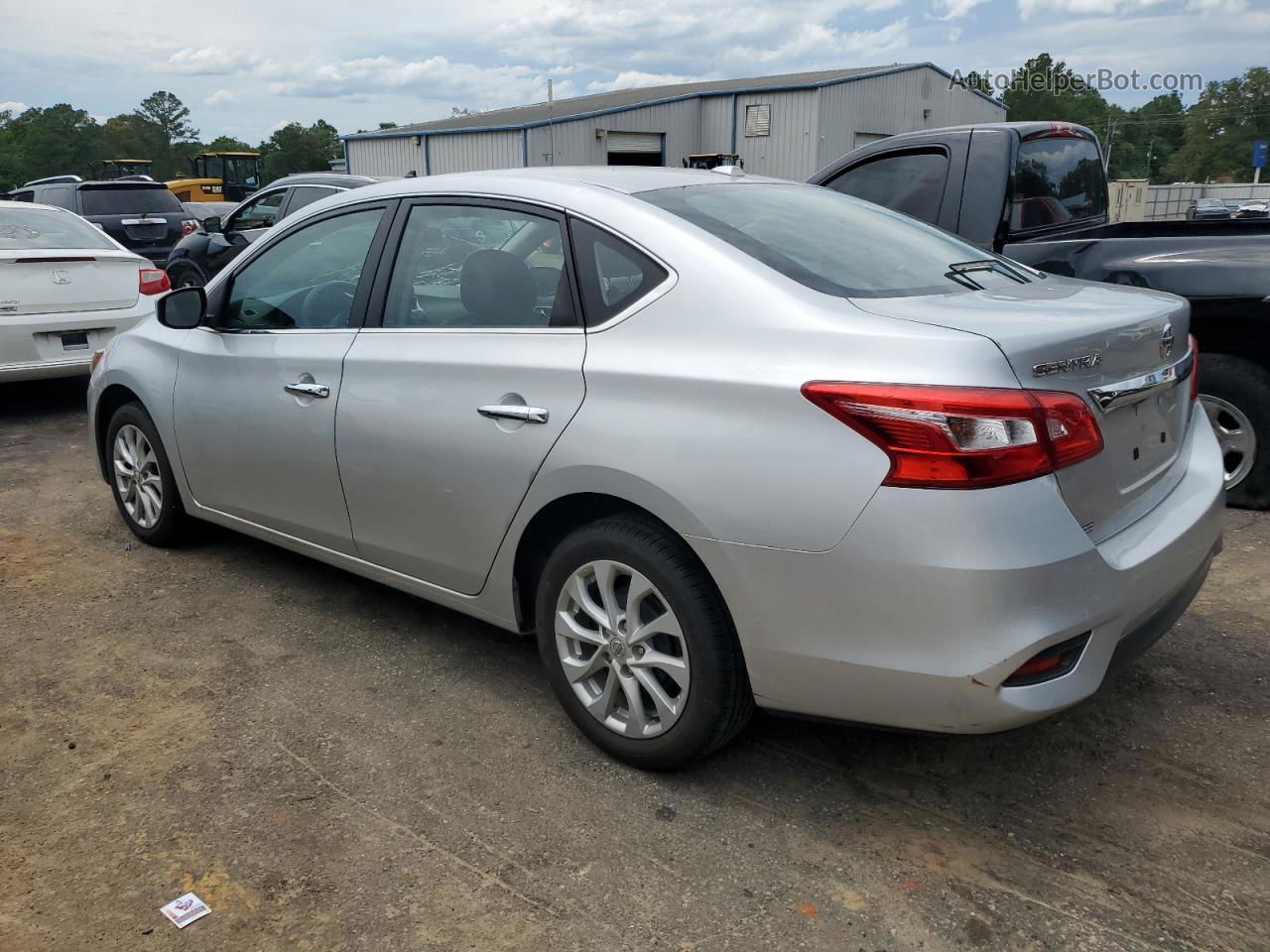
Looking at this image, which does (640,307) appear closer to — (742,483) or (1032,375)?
(742,483)

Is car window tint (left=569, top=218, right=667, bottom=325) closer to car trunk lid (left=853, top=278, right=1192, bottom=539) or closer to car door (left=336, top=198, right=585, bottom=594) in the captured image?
car door (left=336, top=198, right=585, bottom=594)

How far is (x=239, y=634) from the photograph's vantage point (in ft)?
13.0

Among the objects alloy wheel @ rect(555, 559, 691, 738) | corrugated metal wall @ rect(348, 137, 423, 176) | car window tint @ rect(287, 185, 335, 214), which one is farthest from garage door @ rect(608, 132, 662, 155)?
alloy wheel @ rect(555, 559, 691, 738)

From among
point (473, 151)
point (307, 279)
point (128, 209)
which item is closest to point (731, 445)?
point (307, 279)

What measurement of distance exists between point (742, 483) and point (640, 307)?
631 mm

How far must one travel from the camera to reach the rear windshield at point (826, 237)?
2811 mm

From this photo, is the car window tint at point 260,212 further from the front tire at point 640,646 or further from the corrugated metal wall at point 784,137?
Answer: the corrugated metal wall at point 784,137

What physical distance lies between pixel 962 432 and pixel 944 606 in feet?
1.24

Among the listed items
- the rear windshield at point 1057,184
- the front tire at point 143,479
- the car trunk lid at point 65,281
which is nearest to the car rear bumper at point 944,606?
the front tire at point 143,479

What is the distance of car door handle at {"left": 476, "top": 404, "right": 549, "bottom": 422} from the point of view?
2.93m

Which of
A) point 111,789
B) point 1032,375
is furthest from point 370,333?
point 1032,375

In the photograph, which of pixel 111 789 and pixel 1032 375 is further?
pixel 111 789

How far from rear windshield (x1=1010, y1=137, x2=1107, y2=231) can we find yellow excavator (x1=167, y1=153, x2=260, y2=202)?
3282cm

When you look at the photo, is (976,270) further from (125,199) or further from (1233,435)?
(125,199)
